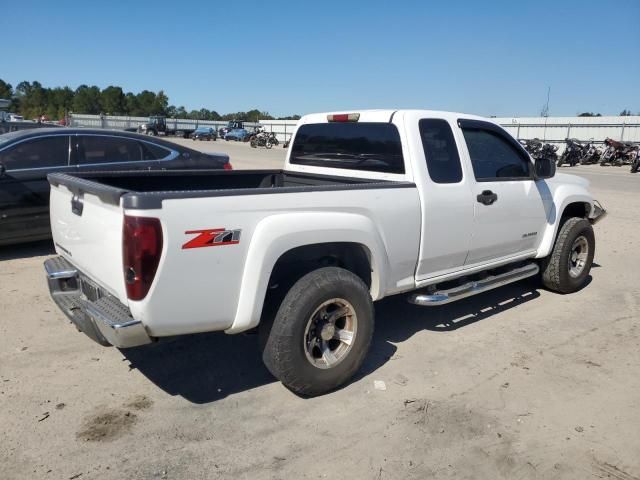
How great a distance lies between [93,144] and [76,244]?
12.7 feet

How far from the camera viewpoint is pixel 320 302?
132 inches

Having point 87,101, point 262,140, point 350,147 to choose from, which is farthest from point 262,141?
point 87,101

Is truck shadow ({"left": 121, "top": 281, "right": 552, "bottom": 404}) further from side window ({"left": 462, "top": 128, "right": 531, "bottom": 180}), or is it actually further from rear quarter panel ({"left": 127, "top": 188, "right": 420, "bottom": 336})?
side window ({"left": 462, "top": 128, "right": 531, "bottom": 180})

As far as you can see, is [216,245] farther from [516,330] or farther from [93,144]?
[93,144]

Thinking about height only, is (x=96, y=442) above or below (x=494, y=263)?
A: below

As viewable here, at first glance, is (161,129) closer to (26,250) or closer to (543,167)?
(26,250)

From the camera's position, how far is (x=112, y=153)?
6.94m

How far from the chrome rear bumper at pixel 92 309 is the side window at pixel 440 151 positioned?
2489mm

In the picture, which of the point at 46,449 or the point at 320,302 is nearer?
the point at 46,449

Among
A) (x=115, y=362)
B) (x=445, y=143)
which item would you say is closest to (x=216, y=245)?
(x=115, y=362)

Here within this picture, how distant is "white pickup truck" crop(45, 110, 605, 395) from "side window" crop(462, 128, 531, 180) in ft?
0.06

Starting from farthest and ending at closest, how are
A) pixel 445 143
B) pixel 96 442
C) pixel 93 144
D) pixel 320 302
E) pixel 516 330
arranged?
pixel 93 144
pixel 516 330
pixel 445 143
pixel 320 302
pixel 96 442

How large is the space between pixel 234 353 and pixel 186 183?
158 centimetres

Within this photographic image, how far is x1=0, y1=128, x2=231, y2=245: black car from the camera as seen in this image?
6211 millimetres
